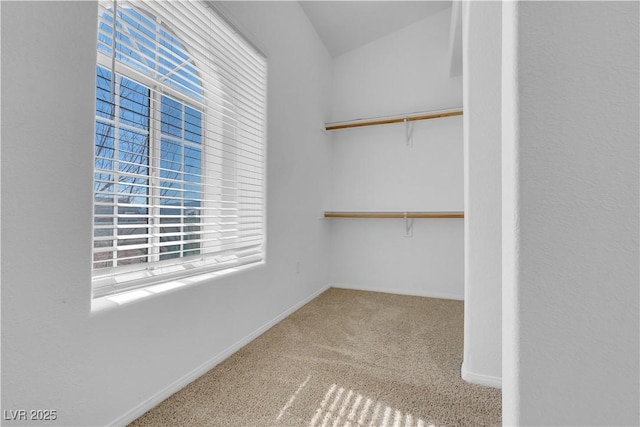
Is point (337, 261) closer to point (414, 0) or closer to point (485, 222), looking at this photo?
point (485, 222)

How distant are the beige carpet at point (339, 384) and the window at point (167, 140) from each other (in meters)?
0.54

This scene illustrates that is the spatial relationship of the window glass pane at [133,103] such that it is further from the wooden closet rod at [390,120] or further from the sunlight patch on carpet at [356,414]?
the wooden closet rod at [390,120]

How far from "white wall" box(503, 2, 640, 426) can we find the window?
1254 millimetres

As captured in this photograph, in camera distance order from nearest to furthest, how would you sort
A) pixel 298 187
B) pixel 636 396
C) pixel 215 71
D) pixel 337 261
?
1. pixel 636 396
2. pixel 215 71
3. pixel 298 187
4. pixel 337 261

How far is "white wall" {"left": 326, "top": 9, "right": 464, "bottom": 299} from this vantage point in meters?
2.92

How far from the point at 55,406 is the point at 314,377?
0.99 metres

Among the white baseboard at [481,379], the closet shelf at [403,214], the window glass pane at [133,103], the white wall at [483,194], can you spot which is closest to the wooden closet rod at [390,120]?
the closet shelf at [403,214]

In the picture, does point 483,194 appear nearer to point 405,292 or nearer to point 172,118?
point 172,118

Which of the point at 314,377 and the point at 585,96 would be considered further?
the point at 314,377

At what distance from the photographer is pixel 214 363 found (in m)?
1.55

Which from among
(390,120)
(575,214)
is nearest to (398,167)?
(390,120)

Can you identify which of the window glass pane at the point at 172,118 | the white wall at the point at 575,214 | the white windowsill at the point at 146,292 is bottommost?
the white windowsill at the point at 146,292

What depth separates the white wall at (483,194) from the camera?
1.37 meters

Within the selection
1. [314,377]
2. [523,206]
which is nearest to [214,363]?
[314,377]
